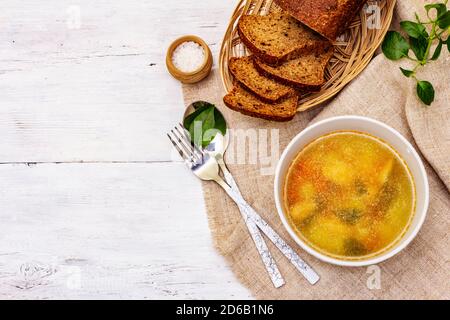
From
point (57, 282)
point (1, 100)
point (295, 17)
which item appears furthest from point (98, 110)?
point (295, 17)

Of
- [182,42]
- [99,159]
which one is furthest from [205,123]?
[99,159]

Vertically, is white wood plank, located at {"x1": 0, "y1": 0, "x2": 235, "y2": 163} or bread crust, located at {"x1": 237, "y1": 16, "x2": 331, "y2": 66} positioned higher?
bread crust, located at {"x1": 237, "y1": 16, "x2": 331, "y2": 66}

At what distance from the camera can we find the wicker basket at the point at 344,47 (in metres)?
1.71

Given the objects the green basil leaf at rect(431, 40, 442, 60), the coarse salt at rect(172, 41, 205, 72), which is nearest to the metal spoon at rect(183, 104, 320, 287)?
the coarse salt at rect(172, 41, 205, 72)

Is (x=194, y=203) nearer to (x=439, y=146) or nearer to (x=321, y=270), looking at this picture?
(x=321, y=270)

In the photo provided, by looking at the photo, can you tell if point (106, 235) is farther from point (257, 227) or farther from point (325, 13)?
point (325, 13)

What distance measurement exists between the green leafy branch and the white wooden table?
583 mm

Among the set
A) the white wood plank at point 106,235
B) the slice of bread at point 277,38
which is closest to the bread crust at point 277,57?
the slice of bread at point 277,38

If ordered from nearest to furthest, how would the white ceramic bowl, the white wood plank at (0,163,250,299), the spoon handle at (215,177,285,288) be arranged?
the white ceramic bowl, the spoon handle at (215,177,285,288), the white wood plank at (0,163,250,299)

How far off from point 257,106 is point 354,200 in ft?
1.35

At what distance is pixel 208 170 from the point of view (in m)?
1.81

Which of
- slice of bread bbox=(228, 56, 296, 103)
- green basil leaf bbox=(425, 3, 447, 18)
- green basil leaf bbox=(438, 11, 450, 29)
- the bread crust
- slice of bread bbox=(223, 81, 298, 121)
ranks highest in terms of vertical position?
green basil leaf bbox=(425, 3, 447, 18)

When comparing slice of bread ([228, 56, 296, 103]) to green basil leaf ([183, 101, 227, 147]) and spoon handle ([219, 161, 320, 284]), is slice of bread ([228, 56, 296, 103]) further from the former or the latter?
spoon handle ([219, 161, 320, 284])

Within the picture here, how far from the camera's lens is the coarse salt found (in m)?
1.84
